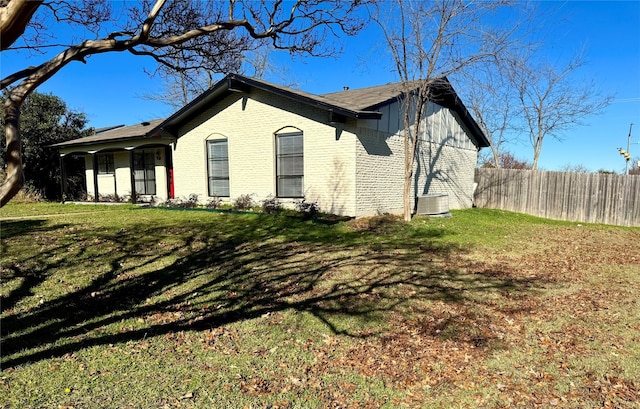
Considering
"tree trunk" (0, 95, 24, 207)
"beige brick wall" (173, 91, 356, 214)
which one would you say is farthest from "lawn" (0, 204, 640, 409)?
"beige brick wall" (173, 91, 356, 214)

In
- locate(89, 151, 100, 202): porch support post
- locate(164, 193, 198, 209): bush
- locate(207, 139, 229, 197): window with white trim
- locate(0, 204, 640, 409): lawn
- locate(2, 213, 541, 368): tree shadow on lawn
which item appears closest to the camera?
locate(0, 204, 640, 409): lawn

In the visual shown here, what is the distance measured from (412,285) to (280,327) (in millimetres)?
2393

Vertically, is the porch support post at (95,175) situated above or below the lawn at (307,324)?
above

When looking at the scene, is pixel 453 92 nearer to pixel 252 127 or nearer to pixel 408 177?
pixel 408 177

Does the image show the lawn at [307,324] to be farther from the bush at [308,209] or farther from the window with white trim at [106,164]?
the window with white trim at [106,164]

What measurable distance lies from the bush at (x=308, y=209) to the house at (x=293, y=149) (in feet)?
0.59

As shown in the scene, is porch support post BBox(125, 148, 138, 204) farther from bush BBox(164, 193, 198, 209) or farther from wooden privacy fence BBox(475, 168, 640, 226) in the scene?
wooden privacy fence BBox(475, 168, 640, 226)

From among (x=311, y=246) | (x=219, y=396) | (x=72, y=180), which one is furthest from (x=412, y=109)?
(x=72, y=180)

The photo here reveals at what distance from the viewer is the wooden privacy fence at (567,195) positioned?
46.8ft

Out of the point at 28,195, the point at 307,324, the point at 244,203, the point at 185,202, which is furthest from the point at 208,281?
the point at 28,195

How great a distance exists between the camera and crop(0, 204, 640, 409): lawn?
3111 mm

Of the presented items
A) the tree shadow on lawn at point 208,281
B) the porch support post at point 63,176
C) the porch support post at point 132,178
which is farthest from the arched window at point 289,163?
the porch support post at point 63,176

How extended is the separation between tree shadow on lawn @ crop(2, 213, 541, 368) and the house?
10.4 feet

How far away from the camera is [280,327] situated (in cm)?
435
